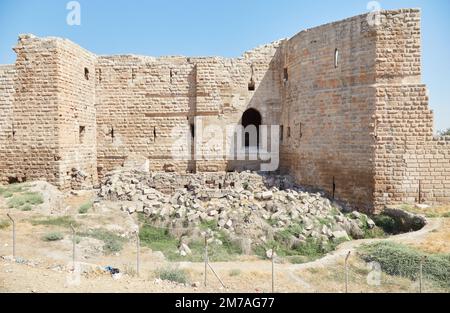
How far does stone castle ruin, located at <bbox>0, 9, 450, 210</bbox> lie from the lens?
10523mm

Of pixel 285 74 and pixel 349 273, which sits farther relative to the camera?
pixel 285 74

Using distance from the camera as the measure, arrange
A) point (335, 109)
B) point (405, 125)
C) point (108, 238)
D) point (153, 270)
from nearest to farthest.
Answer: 1. point (153, 270)
2. point (108, 238)
3. point (405, 125)
4. point (335, 109)

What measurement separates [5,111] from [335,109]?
11.8 meters

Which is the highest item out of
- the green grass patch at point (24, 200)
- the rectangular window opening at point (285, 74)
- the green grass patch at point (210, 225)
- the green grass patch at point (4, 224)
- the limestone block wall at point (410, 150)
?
the rectangular window opening at point (285, 74)

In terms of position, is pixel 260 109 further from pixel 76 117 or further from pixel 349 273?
pixel 349 273

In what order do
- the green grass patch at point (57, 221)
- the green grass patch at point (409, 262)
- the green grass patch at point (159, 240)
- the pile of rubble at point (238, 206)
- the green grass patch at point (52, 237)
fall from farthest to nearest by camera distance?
the pile of rubble at point (238, 206) < the green grass patch at point (57, 221) < the green grass patch at point (159, 240) < the green grass patch at point (52, 237) < the green grass patch at point (409, 262)

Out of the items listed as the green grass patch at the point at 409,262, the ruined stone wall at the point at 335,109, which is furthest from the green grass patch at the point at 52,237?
the ruined stone wall at the point at 335,109

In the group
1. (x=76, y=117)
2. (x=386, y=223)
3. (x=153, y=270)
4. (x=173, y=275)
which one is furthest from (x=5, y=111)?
(x=386, y=223)

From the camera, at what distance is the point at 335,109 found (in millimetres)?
11719

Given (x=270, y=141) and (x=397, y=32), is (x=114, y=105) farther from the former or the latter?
(x=397, y=32)

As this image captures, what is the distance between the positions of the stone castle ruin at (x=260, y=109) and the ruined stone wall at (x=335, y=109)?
36mm

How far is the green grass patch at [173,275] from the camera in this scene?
6.34m

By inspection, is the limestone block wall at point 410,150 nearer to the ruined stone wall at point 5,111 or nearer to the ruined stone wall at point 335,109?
the ruined stone wall at point 335,109
